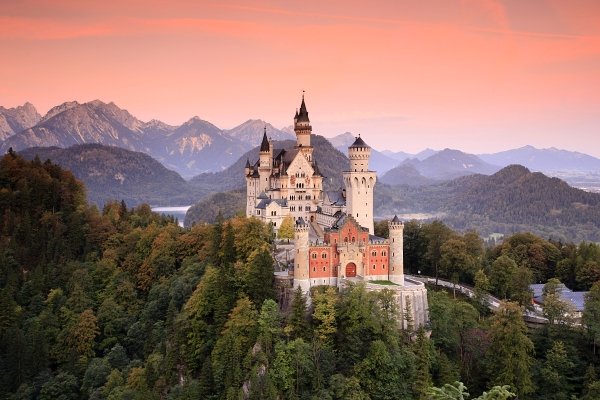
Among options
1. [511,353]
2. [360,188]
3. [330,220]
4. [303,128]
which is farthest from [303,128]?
[511,353]

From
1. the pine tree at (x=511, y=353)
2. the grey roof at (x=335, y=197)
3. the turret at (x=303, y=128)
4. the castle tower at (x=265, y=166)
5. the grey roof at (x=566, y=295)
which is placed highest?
the turret at (x=303, y=128)

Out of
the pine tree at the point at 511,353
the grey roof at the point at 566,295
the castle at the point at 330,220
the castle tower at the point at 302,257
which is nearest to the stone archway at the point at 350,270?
the castle at the point at 330,220

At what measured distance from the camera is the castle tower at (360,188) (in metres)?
77.9

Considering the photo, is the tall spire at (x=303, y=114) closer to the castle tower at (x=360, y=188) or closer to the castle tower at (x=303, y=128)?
the castle tower at (x=303, y=128)

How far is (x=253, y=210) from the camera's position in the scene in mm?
96375

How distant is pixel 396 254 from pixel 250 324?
61.4 ft

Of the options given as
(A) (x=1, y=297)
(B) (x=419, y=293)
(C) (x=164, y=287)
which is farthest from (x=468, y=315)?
(A) (x=1, y=297)

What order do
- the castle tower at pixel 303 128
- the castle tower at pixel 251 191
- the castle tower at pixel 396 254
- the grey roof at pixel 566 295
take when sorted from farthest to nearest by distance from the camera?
1. the castle tower at pixel 251 191
2. the castle tower at pixel 303 128
3. the grey roof at pixel 566 295
4. the castle tower at pixel 396 254

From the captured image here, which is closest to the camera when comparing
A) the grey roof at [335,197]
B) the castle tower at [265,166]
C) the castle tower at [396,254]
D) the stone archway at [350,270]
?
the stone archway at [350,270]

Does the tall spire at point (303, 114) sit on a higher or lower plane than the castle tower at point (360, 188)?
higher

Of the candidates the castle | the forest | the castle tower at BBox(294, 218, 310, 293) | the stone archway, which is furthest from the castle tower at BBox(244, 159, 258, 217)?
the castle tower at BBox(294, 218, 310, 293)

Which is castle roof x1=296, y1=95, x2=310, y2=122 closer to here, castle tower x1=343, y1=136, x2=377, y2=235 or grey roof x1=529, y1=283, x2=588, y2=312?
castle tower x1=343, y1=136, x2=377, y2=235

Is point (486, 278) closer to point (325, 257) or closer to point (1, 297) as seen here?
point (325, 257)

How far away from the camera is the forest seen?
58.6 metres
